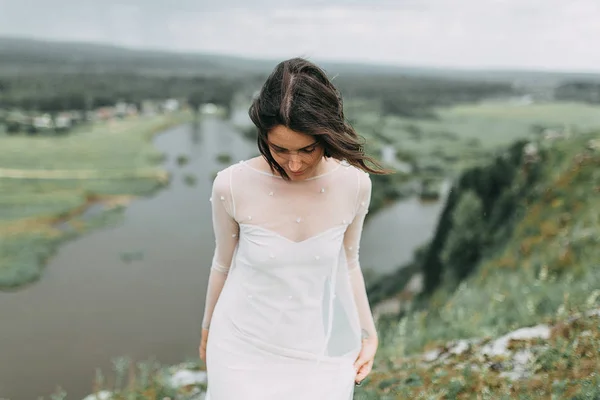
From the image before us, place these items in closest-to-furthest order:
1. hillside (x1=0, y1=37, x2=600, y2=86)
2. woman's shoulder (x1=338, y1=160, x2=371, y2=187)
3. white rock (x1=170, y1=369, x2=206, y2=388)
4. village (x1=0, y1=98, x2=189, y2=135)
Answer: woman's shoulder (x1=338, y1=160, x2=371, y2=187)
white rock (x1=170, y1=369, x2=206, y2=388)
village (x1=0, y1=98, x2=189, y2=135)
hillside (x1=0, y1=37, x2=600, y2=86)

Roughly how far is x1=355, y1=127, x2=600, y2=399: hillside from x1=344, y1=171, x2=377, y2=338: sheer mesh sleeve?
1128mm

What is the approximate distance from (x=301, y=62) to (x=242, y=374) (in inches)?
44.4

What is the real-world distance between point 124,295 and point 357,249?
1732 centimetres

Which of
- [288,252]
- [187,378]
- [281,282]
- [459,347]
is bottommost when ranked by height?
[187,378]

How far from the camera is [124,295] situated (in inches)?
703

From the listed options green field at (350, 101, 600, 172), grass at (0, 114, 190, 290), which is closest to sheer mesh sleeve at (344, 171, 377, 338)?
grass at (0, 114, 190, 290)

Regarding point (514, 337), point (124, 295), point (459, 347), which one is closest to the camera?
point (514, 337)

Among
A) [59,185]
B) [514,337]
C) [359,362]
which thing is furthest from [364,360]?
[59,185]

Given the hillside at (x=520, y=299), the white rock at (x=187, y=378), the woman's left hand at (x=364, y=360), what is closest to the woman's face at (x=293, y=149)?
the woman's left hand at (x=364, y=360)

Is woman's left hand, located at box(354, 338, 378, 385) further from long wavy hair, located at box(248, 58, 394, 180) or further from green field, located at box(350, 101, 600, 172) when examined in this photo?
green field, located at box(350, 101, 600, 172)

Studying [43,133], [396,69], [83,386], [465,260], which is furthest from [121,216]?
[396,69]

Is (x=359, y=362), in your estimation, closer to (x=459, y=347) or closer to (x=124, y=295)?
(x=459, y=347)

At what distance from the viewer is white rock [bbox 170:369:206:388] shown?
4.07 m

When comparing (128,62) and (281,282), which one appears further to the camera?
(128,62)
